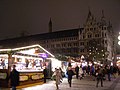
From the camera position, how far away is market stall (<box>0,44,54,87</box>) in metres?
19.9

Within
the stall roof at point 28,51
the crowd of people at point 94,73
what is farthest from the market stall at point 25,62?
the crowd of people at point 94,73

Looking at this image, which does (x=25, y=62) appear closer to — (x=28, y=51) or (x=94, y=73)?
(x=28, y=51)

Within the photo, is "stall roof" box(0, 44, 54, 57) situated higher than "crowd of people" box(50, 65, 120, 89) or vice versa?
"stall roof" box(0, 44, 54, 57)

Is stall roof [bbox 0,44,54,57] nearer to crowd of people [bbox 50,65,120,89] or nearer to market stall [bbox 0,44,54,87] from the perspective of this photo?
market stall [bbox 0,44,54,87]

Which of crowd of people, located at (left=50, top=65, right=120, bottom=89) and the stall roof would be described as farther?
crowd of people, located at (left=50, top=65, right=120, bottom=89)

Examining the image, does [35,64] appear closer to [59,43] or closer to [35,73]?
[35,73]

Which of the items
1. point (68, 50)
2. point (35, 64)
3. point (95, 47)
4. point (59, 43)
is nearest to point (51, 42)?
point (59, 43)

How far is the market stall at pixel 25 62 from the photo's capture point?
19875 mm

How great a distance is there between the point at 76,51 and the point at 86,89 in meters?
81.1

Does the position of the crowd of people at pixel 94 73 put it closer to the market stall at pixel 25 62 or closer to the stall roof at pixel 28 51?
the market stall at pixel 25 62

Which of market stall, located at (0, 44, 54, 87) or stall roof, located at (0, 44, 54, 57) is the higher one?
stall roof, located at (0, 44, 54, 57)

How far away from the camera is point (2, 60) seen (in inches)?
809

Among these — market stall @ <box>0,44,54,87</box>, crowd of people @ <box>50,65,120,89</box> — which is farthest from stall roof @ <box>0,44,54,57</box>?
crowd of people @ <box>50,65,120,89</box>

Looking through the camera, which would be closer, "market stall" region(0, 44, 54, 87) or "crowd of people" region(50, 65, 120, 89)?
"market stall" region(0, 44, 54, 87)
